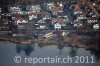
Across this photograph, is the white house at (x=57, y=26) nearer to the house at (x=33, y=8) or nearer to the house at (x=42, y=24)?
the house at (x=42, y=24)

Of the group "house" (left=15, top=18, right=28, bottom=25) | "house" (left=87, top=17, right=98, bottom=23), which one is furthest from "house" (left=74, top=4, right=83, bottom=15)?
"house" (left=15, top=18, right=28, bottom=25)

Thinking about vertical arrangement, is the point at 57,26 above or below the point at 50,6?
below

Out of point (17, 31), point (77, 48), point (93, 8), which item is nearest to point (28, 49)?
point (17, 31)

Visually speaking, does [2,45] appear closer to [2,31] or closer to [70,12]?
[2,31]

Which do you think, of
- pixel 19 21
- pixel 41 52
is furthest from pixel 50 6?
pixel 41 52

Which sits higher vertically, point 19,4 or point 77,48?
point 19,4

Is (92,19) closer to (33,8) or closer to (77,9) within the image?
(77,9)

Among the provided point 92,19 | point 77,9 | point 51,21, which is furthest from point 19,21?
point 92,19

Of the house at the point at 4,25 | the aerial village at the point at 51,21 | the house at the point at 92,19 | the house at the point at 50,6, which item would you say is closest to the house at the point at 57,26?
the aerial village at the point at 51,21

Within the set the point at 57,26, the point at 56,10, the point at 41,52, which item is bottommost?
the point at 41,52
